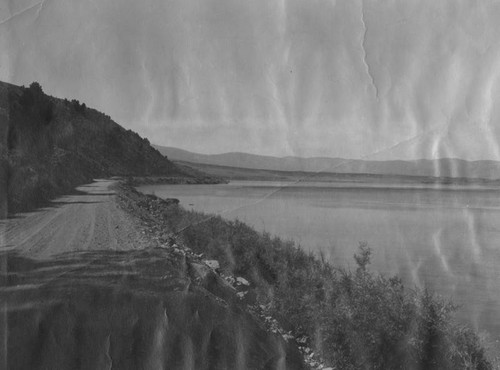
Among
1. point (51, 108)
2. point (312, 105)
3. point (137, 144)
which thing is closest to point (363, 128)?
point (312, 105)

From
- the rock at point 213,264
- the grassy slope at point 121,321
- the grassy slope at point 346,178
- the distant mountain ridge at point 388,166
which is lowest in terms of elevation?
the grassy slope at point 121,321

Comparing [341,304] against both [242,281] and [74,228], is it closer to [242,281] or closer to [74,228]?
[242,281]

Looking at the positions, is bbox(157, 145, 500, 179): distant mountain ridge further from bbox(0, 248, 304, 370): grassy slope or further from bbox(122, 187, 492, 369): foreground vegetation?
bbox(0, 248, 304, 370): grassy slope

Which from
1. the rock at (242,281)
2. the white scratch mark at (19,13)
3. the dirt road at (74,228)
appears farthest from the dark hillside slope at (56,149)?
the rock at (242,281)

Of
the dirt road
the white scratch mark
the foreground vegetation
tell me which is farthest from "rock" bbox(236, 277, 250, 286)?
the white scratch mark

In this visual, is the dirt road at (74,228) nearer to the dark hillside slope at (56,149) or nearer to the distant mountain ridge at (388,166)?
the dark hillside slope at (56,149)
